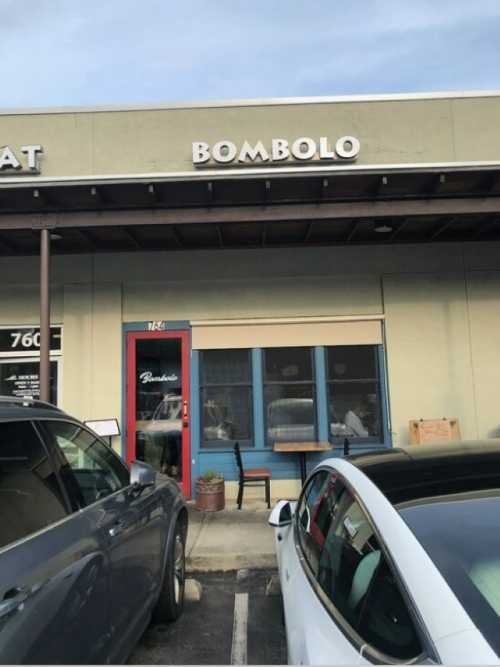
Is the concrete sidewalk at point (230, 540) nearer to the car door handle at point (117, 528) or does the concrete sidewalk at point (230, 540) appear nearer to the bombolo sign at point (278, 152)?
the car door handle at point (117, 528)

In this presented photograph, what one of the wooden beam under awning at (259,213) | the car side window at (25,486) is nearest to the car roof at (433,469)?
the car side window at (25,486)

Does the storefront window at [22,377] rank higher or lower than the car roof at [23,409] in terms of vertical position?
higher

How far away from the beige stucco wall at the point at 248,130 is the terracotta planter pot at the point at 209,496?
4548 millimetres

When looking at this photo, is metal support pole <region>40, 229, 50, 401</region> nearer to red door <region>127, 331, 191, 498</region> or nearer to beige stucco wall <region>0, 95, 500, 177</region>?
red door <region>127, 331, 191, 498</region>

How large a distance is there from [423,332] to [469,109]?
3402mm

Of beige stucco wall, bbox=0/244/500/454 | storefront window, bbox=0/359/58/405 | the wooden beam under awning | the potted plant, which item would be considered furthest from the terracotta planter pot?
the wooden beam under awning

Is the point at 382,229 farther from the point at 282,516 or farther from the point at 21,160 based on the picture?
the point at 21,160

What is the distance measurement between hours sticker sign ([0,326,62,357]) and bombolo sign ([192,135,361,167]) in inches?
133

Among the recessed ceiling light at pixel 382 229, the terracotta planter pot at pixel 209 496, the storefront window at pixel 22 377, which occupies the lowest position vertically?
the terracotta planter pot at pixel 209 496

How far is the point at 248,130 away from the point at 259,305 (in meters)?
2.60

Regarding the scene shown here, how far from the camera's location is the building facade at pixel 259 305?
838cm

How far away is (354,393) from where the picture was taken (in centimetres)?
855

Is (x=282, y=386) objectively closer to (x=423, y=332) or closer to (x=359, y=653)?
(x=423, y=332)

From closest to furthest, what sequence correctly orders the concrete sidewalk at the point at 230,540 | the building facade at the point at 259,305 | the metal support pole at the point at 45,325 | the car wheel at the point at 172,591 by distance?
the car wheel at the point at 172,591, the concrete sidewalk at the point at 230,540, the metal support pole at the point at 45,325, the building facade at the point at 259,305
